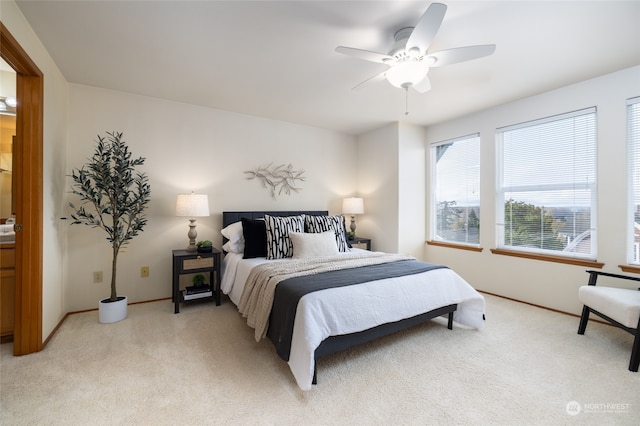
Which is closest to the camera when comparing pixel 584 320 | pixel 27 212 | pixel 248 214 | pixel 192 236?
pixel 27 212

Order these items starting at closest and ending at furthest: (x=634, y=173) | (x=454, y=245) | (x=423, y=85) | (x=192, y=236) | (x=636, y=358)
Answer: (x=636, y=358) → (x=423, y=85) → (x=634, y=173) → (x=192, y=236) → (x=454, y=245)

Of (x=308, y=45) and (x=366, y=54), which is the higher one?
(x=308, y=45)

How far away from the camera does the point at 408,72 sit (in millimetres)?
1994

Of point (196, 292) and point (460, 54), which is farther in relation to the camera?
point (196, 292)

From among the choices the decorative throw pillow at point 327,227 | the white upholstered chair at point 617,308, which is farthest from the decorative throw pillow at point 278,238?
the white upholstered chair at point 617,308

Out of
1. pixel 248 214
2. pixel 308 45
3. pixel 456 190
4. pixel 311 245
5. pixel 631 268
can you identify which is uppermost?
pixel 308 45

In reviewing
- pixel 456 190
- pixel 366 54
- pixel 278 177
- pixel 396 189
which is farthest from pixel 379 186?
pixel 366 54

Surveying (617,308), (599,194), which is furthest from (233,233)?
(599,194)

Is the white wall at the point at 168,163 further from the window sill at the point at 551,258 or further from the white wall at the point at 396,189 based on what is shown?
the window sill at the point at 551,258

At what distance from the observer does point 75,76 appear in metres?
2.78

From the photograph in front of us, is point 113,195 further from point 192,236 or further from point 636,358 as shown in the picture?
point 636,358

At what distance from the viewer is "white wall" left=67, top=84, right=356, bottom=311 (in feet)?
9.90

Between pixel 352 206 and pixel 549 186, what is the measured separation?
2.52 metres

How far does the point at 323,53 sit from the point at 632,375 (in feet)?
10.9
